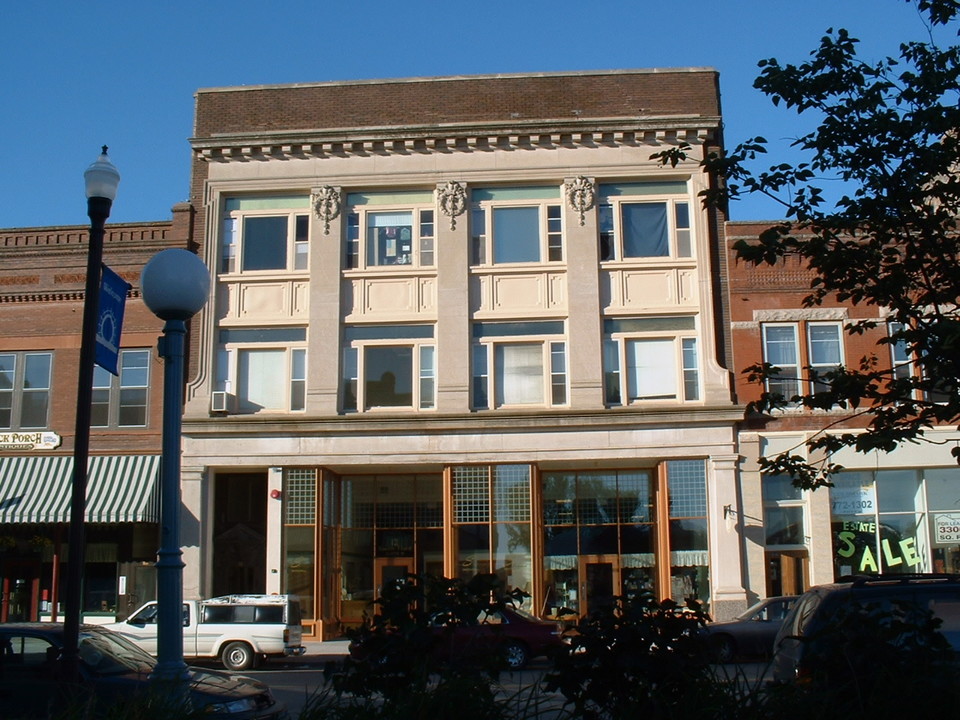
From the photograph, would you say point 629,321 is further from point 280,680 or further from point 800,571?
point 280,680

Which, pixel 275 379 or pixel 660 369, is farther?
pixel 275 379

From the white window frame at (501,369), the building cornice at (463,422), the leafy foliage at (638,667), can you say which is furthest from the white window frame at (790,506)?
the leafy foliage at (638,667)

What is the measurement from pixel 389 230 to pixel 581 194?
5.30 meters

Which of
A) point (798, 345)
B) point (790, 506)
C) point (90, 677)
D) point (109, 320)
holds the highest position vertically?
point (798, 345)

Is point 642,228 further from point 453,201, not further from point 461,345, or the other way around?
point 461,345

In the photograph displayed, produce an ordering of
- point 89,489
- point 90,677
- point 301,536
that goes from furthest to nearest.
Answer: point 301,536, point 89,489, point 90,677

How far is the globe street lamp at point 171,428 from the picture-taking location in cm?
765

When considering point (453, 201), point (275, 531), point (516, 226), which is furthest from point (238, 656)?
point (516, 226)

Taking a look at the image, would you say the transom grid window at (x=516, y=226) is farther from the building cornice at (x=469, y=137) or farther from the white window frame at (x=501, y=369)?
the white window frame at (x=501, y=369)

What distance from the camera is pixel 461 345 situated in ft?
91.1

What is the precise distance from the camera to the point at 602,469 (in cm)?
2802

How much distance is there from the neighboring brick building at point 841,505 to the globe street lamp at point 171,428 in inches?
787

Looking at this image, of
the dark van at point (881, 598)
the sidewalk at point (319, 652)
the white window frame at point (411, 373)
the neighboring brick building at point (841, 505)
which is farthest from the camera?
the white window frame at point (411, 373)

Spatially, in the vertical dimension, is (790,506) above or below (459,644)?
above
